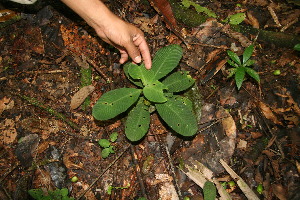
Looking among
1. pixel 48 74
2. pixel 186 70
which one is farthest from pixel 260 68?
pixel 48 74

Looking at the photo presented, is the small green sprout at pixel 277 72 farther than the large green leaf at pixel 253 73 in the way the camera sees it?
Yes

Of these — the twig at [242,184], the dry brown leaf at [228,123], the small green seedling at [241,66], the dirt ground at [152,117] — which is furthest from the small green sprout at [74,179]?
the small green seedling at [241,66]

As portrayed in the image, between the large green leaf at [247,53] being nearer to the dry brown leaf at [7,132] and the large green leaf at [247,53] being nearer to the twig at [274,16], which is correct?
the twig at [274,16]

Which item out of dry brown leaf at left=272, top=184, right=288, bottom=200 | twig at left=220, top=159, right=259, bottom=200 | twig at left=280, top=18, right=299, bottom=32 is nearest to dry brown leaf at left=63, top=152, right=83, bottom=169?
twig at left=220, top=159, right=259, bottom=200

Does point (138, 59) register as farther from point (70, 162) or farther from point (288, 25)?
point (288, 25)

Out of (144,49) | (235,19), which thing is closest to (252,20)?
(235,19)

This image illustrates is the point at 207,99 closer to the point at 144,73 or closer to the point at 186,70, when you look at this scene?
the point at 186,70

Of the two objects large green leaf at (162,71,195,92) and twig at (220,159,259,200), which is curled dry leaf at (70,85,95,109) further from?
twig at (220,159,259,200)
